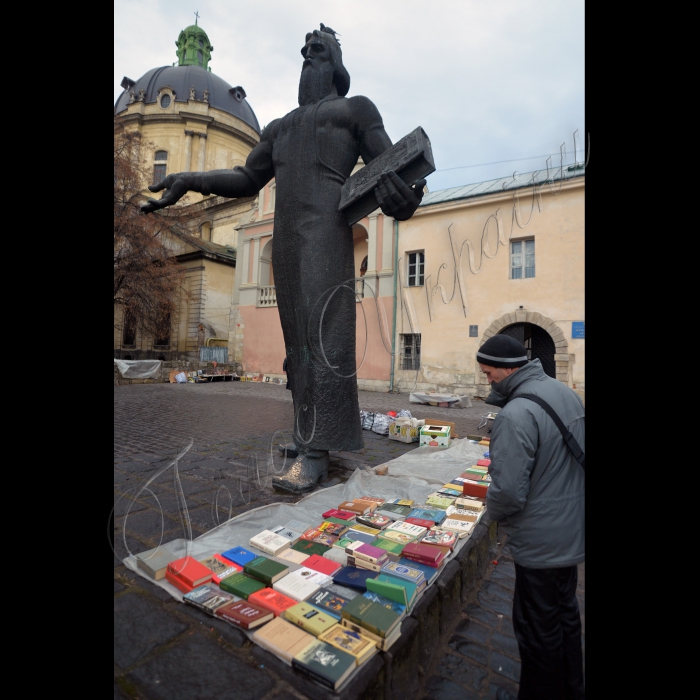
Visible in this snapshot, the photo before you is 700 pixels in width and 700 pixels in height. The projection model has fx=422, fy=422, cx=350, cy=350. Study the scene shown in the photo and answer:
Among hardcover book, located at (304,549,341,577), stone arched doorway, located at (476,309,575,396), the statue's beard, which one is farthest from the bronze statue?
stone arched doorway, located at (476,309,575,396)

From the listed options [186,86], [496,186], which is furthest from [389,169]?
[186,86]

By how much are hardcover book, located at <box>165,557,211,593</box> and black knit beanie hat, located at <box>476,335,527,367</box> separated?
1.41 metres

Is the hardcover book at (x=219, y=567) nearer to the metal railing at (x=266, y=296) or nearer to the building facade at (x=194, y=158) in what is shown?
the metal railing at (x=266, y=296)

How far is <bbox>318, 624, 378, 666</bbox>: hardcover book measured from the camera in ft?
4.14

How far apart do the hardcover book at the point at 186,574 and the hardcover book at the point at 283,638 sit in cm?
40

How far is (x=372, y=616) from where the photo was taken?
1.40 meters

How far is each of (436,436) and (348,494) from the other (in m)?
2.00

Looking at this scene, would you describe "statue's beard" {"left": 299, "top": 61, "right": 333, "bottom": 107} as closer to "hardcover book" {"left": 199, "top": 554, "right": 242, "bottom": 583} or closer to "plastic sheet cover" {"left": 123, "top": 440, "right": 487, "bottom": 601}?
"plastic sheet cover" {"left": 123, "top": 440, "right": 487, "bottom": 601}

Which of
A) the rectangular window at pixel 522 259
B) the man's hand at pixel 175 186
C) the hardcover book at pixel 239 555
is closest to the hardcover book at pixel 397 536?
the hardcover book at pixel 239 555

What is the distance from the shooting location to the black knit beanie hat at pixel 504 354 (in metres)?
1.67

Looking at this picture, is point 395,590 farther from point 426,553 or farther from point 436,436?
point 436,436

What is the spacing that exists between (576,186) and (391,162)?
9.99 meters

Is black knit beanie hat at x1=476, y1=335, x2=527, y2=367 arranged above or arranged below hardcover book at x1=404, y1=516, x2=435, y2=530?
above

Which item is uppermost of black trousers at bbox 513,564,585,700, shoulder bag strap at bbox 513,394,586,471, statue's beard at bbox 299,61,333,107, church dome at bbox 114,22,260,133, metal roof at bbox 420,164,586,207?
church dome at bbox 114,22,260,133
